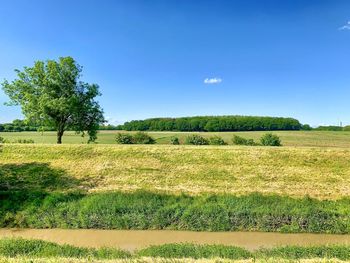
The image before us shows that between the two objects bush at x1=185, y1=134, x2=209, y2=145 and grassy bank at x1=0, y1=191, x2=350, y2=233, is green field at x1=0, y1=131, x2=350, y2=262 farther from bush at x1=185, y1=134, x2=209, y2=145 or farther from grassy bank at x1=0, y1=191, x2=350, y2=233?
bush at x1=185, y1=134, x2=209, y2=145

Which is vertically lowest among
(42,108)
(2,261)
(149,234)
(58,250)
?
(149,234)

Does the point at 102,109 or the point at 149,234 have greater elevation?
the point at 102,109

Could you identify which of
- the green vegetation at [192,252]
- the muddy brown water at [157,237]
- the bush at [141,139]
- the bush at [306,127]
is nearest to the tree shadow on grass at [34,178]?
the muddy brown water at [157,237]

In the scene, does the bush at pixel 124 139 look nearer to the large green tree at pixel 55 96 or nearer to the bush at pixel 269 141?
the large green tree at pixel 55 96

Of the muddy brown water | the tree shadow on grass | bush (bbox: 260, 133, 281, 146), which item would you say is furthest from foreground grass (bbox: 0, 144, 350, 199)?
bush (bbox: 260, 133, 281, 146)

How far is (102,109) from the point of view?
37.5 meters

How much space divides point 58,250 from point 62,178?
11879 mm

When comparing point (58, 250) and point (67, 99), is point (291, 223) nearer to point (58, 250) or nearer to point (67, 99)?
point (58, 250)

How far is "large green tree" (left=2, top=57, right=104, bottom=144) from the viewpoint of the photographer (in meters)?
32.8

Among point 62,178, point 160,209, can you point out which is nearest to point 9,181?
point 62,178

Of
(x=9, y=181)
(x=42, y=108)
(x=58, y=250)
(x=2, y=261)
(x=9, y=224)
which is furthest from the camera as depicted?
(x=42, y=108)

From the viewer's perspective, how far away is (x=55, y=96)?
111 ft

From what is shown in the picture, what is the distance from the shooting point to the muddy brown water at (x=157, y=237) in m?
14.4

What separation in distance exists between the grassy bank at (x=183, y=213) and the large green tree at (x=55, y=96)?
53.4ft
